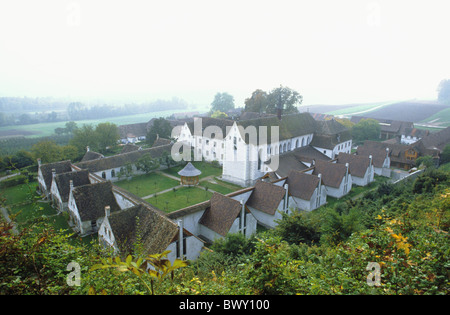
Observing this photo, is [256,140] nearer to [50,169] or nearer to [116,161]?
[116,161]

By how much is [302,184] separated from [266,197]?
5.41m

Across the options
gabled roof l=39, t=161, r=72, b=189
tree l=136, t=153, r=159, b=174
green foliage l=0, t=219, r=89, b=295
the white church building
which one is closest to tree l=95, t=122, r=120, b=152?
the white church building

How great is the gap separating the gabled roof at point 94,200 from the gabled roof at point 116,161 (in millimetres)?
11278

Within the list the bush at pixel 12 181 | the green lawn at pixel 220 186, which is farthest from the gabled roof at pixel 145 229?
the bush at pixel 12 181

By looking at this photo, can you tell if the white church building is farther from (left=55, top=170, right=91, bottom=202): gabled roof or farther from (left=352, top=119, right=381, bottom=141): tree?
(left=55, top=170, right=91, bottom=202): gabled roof

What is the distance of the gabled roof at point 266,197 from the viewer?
81.2ft

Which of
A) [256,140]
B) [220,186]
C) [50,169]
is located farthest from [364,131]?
[50,169]

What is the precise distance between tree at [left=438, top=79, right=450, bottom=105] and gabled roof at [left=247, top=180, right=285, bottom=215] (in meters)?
156

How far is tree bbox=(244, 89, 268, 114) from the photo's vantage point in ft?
206

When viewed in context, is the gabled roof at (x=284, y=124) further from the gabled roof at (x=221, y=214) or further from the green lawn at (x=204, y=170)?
the gabled roof at (x=221, y=214)
